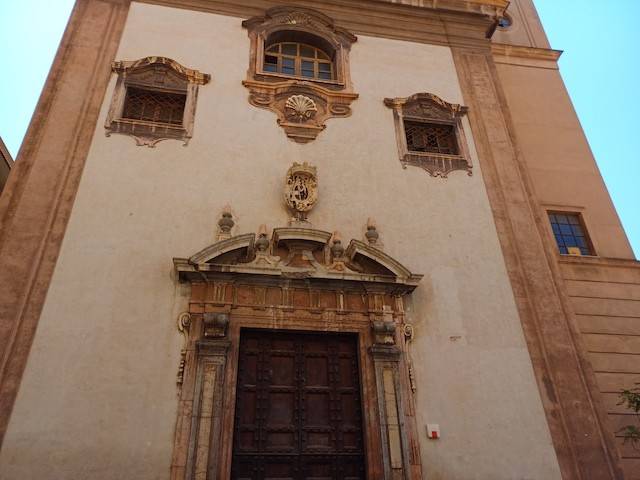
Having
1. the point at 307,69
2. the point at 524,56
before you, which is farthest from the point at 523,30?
the point at 307,69

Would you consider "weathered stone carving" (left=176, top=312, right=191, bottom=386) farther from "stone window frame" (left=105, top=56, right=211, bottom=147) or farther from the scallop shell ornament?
the scallop shell ornament

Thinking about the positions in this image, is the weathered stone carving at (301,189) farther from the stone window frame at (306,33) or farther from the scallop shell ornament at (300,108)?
the stone window frame at (306,33)

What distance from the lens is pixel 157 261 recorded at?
6.79m

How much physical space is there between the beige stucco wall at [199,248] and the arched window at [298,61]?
66cm

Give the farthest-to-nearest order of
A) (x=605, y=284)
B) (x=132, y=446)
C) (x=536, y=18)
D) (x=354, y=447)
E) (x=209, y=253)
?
(x=536, y=18) → (x=605, y=284) → (x=209, y=253) → (x=354, y=447) → (x=132, y=446)

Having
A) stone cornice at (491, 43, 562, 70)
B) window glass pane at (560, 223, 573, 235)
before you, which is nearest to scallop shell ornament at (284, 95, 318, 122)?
window glass pane at (560, 223, 573, 235)

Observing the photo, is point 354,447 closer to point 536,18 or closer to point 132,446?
point 132,446

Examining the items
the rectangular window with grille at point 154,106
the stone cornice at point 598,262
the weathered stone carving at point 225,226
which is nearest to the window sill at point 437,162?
the stone cornice at point 598,262

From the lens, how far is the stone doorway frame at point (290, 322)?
5879 mm

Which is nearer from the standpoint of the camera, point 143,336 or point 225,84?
point 143,336

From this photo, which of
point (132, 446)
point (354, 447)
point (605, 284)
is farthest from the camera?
point (605, 284)

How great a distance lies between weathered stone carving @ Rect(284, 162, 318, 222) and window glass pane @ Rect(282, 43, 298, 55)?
11.2 ft

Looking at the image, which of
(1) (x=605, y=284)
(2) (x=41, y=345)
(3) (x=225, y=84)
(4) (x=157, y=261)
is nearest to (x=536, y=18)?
(1) (x=605, y=284)

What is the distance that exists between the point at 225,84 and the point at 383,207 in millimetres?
3593
